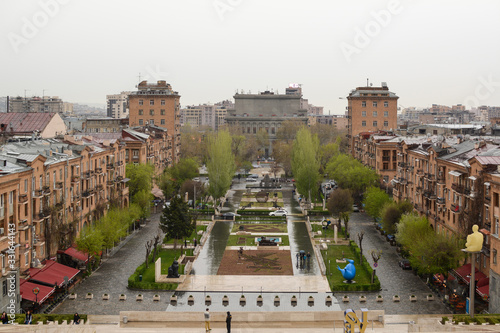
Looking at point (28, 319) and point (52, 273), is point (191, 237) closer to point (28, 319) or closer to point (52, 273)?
point (52, 273)

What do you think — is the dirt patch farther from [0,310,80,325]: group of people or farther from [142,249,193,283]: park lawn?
[0,310,80,325]: group of people

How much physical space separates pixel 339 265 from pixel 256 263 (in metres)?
6.28

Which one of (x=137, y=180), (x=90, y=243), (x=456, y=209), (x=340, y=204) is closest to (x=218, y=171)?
(x=137, y=180)

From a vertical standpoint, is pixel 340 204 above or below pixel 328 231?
above

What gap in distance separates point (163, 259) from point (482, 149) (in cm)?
2560

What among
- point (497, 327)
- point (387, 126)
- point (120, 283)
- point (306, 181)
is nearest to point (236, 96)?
point (387, 126)

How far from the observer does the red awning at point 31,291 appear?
3128 centimetres

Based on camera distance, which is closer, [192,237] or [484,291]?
[484,291]

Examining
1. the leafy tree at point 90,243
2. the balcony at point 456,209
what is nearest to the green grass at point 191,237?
the leafy tree at point 90,243

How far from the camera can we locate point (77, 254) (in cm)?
4009

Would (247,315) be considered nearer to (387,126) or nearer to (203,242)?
(203,242)

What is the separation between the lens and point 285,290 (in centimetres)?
3653

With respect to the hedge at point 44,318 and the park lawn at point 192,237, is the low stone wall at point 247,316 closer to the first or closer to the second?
the hedge at point 44,318

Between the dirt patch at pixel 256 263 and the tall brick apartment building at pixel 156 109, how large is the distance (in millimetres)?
49906
